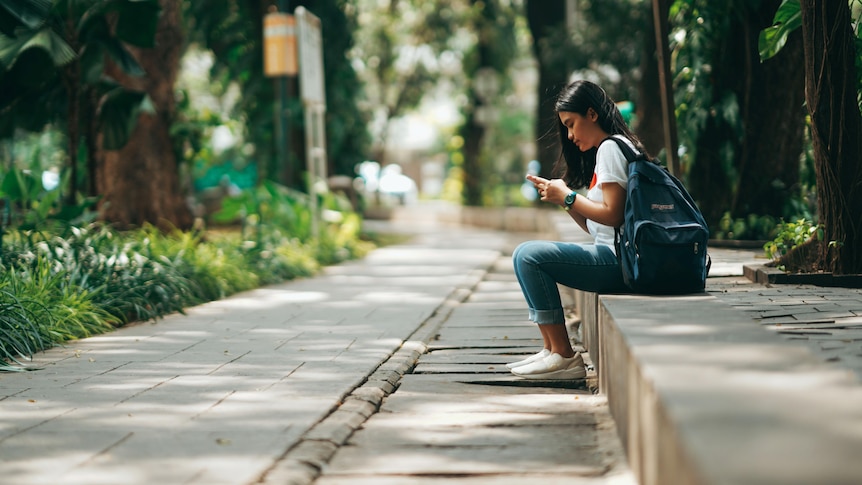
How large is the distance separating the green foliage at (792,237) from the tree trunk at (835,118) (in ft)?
0.79

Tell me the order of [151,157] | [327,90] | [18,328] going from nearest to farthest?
[18,328], [151,157], [327,90]

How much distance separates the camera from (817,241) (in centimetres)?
772

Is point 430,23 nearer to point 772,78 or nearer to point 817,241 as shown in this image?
point 772,78

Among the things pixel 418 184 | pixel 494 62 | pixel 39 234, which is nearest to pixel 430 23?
pixel 494 62

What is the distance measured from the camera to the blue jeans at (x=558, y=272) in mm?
5750

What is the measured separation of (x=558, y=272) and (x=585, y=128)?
754 mm

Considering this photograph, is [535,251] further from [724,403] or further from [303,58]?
[303,58]

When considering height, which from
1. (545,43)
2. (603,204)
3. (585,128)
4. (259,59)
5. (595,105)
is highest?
(545,43)

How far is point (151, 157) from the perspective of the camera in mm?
13195

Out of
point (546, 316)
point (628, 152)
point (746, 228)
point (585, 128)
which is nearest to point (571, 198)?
point (628, 152)

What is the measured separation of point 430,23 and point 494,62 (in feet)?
11.3

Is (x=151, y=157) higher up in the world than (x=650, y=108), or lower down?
lower down

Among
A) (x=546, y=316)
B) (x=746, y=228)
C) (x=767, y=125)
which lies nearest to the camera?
(x=546, y=316)

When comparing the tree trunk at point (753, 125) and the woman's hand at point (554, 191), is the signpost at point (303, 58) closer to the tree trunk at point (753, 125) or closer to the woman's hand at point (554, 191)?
the tree trunk at point (753, 125)
